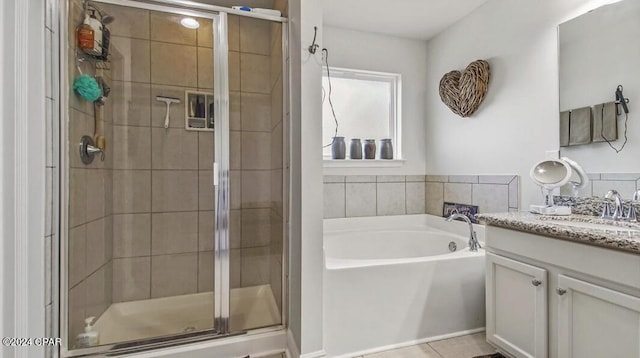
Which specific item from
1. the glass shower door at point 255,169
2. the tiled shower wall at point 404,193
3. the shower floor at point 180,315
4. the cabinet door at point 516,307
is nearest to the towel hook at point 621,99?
the tiled shower wall at point 404,193

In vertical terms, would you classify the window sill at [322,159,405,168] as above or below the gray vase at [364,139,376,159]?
below

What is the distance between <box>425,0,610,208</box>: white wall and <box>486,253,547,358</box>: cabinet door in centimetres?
72

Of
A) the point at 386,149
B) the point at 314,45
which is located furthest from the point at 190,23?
the point at 386,149

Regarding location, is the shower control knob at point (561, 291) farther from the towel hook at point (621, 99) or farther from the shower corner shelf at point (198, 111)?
the shower corner shelf at point (198, 111)

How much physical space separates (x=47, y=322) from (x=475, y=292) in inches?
91.1

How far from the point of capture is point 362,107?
2.87 metres

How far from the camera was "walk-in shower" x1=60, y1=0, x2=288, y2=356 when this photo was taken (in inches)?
69.4

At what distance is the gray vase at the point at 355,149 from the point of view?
270cm

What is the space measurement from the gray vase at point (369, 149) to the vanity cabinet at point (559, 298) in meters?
1.28

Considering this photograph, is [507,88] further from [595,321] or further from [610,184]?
[595,321]

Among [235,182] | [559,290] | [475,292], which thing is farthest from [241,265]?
[559,290]

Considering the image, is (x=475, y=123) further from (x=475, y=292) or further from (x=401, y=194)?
(x=475, y=292)

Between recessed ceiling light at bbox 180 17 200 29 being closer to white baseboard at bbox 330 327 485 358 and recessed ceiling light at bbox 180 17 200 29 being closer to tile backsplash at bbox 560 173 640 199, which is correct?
white baseboard at bbox 330 327 485 358

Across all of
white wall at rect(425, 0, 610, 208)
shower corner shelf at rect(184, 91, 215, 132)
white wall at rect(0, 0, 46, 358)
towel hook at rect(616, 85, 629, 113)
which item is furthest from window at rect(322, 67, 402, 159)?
white wall at rect(0, 0, 46, 358)
